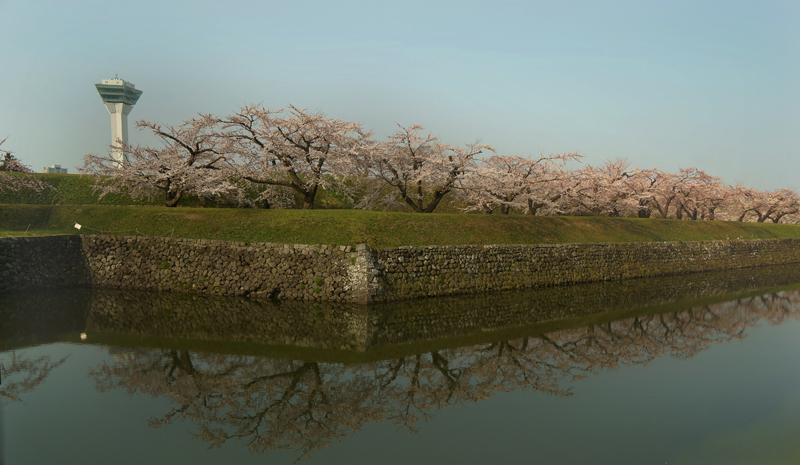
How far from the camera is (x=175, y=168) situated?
80.4 ft

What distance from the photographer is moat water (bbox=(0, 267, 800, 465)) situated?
6574mm

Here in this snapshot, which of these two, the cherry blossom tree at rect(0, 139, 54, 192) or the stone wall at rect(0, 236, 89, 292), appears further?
the cherry blossom tree at rect(0, 139, 54, 192)

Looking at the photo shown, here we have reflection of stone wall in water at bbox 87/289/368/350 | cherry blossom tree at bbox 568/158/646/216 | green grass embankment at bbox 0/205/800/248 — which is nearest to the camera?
reflection of stone wall in water at bbox 87/289/368/350

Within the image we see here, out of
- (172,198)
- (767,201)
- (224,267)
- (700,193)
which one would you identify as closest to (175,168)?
(172,198)

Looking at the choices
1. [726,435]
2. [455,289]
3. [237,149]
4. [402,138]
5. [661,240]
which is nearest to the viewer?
[726,435]

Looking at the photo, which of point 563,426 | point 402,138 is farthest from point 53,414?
point 402,138

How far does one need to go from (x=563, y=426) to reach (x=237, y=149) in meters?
21.2

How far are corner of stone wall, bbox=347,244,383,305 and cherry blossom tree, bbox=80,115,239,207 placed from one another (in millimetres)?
9439

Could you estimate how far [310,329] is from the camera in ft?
43.0

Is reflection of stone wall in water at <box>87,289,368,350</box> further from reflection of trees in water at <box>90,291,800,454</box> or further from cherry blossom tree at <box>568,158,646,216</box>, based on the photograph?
cherry blossom tree at <box>568,158,646,216</box>

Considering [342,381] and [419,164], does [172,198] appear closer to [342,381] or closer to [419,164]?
[419,164]

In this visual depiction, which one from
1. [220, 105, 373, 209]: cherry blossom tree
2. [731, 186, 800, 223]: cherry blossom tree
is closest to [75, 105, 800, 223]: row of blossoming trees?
[220, 105, 373, 209]: cherry blossom tree

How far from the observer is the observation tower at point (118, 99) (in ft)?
269

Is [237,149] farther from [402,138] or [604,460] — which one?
[604,460]
